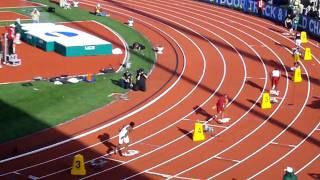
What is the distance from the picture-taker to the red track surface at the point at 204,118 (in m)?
23.0

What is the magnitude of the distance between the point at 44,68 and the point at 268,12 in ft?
65.4

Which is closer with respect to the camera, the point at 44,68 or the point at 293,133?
the point at 293,133

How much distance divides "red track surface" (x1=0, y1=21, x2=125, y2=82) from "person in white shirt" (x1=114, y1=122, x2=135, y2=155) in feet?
31.4

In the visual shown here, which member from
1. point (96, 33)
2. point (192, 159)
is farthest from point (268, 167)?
point (96, 33)

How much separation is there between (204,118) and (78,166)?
292 inches

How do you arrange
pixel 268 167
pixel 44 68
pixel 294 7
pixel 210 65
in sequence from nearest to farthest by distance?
pixel 268 167, pixel 44 68, pixel 210 65, pixel 294 7

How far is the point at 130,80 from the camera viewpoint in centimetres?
3206

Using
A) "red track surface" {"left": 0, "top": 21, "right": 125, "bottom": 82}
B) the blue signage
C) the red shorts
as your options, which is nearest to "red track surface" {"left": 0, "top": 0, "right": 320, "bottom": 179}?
the red shorts

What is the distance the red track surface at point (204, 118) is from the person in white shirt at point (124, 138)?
0.36 metres

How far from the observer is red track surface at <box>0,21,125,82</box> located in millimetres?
33281

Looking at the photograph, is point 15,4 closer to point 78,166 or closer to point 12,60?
point 12,60

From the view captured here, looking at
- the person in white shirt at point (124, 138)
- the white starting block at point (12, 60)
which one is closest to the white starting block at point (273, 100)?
the person in white shirt at point (124, 138)

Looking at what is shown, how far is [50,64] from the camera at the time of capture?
116 ft

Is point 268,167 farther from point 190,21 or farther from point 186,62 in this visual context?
point 190,21
